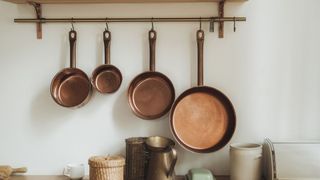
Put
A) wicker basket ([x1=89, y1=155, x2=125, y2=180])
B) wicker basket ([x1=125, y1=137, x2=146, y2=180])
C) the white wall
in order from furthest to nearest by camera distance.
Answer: the white wall, wicker basket ([x1=125, y1=137, x2=146, y2=180]), wicker basket ([x1=89, y1=155, x2=125, y2=180])

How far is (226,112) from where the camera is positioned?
2.07 m

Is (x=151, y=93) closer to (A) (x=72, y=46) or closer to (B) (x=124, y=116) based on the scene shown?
(B) (x=124, y=116)

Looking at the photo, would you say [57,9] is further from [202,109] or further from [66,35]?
[202,109]

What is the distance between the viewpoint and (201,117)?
2074mm

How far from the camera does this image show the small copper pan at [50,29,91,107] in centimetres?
211

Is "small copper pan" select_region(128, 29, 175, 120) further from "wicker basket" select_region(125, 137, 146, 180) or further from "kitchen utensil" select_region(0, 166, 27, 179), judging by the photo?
"kitchen utensil" select_region(0, 166, 27, 179)

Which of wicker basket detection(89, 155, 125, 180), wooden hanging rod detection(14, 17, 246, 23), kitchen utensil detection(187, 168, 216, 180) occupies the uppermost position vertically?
wooden hanging rod detection(14, 17, 246, 23)

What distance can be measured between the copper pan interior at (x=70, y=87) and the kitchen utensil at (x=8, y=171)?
43 centimetres

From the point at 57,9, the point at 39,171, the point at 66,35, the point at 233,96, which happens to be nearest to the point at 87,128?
the point at 39,171

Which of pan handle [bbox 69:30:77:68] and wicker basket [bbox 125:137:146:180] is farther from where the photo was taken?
pan handle [bbox 69:30:77:68]

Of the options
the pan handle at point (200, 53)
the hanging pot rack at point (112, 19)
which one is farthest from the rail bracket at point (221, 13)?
the pan handle at point (200, 53)

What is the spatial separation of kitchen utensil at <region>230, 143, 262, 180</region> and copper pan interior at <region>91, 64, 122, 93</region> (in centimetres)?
68

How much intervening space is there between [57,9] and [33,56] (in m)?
0.28

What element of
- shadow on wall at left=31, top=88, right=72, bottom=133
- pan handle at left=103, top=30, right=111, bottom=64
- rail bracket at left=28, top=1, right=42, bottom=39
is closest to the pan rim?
pan handle at left=103, top=30, right=111, bottom=64
